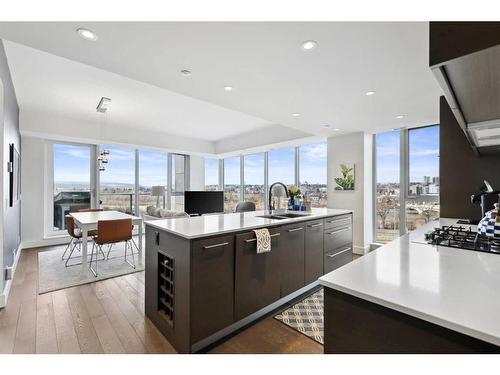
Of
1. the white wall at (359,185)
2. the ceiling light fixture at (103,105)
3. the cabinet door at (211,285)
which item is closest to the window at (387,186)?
the white wall at (359,185)

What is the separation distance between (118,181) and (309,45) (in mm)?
5872

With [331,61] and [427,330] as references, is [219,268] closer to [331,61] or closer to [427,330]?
[427,330]

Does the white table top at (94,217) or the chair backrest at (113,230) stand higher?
the white table top at (94,217)

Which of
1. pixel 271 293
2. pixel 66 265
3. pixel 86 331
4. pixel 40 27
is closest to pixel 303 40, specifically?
pixel 40 27

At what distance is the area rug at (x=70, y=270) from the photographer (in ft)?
10.3

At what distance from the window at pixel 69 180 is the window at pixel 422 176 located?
6895mm

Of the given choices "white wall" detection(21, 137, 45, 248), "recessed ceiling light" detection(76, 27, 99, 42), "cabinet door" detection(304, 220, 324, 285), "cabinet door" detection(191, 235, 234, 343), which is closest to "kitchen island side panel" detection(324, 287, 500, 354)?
"cabinet door" detection(191, 235, 234, 343)

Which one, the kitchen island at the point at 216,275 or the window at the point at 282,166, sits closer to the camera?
the kitchen island at the point at 216,275

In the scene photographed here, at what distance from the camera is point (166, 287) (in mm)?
2078

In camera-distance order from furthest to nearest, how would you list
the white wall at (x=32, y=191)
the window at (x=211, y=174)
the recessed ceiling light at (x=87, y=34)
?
1. the window at (x=211, y=174)
2. the white wall at (x=32, y=191)
3. the recessed ceiling light at (x=87, y=34)

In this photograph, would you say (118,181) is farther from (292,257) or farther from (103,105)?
(292,257)

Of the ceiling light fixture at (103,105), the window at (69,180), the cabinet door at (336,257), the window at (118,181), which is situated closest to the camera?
the cabinet door at (336,257)

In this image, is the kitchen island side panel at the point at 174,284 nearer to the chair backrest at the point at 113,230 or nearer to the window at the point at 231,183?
the chair backrest at the point at 113,230
